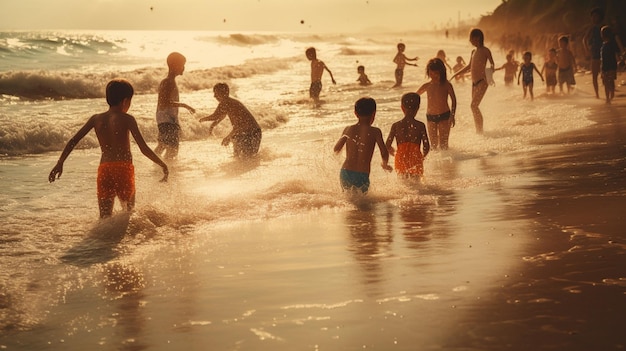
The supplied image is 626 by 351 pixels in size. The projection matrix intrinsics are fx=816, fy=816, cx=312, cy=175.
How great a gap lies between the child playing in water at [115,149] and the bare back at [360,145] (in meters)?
2.03

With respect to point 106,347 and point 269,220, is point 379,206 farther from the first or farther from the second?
point 106,347

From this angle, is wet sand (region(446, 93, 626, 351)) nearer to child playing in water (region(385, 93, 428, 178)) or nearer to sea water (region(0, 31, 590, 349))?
sea water (region(0, 31, 590, 349))

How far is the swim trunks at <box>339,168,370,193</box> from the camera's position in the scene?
339 inches

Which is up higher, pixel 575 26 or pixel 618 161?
pixel 575 26

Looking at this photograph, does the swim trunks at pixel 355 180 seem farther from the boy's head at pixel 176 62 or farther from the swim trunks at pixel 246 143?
the boy's head at pixel 176 62

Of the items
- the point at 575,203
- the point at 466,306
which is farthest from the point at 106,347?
the point at 575,203

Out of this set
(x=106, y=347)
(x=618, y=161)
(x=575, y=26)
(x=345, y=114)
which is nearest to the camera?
(x=106, y=347)

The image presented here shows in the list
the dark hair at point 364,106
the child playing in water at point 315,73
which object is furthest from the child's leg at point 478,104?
the child playing in water at point 315,73

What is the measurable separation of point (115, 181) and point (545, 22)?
52858mm

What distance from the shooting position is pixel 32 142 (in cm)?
1588

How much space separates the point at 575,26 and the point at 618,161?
124 feet

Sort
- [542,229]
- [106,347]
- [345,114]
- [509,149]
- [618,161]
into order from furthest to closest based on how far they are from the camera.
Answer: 1. [345,114]
2. [509,149]
3. [618,161]
4. [542,229]
5. [106,347]

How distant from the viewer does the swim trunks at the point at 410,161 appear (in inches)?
371

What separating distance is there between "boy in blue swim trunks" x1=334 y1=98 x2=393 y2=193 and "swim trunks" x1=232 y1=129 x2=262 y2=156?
4.05m
